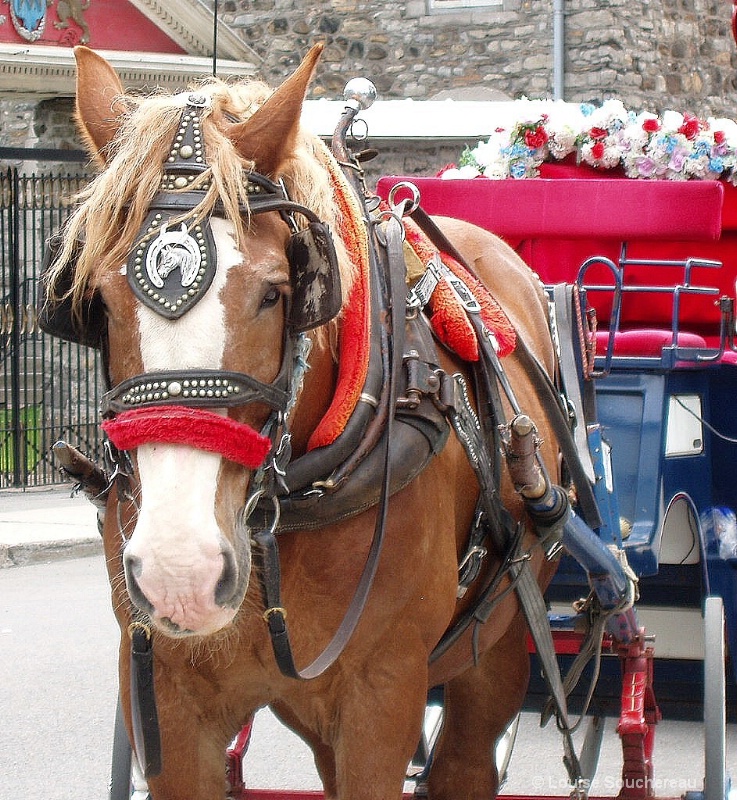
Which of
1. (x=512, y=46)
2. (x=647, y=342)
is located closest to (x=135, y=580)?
(x=647, y=342)

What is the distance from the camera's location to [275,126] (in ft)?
7.42

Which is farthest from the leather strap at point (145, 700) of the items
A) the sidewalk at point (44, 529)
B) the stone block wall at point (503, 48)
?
the stone block wall at point (503, 48)

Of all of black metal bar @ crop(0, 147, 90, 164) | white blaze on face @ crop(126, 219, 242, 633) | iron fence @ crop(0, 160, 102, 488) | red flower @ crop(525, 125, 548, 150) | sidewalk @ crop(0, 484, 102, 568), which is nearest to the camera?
white blaze on face @ crop(126, 219, 242, 633)

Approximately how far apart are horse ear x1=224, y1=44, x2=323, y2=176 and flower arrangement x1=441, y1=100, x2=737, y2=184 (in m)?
2.64

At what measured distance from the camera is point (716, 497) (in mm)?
4445

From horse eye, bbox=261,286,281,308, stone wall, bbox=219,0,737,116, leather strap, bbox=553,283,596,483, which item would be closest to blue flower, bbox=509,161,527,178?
leather strap, bbox=553,283,596,483

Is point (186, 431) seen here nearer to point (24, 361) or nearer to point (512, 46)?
point (24, 361)

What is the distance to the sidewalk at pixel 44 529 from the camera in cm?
809

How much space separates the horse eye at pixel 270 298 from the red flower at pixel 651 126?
2.87 meters

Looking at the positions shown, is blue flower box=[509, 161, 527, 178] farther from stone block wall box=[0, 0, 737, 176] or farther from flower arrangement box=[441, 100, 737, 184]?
stone block wall box=[0, 0, 737, 176]

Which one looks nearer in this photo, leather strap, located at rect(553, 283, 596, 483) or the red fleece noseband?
the red fleece noseband

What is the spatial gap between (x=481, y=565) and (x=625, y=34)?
12387 millimetres

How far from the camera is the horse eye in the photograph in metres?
2.18

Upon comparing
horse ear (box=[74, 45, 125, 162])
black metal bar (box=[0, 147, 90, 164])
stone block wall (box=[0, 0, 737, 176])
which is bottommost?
horse ear (box=[74, 45, 125, 162])
